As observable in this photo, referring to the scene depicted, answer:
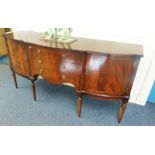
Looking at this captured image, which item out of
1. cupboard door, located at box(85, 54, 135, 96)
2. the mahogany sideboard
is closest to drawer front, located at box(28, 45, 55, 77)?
the mahogany sideboard

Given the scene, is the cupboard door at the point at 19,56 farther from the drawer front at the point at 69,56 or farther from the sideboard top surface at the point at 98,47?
the drawer front at the point at 69,56

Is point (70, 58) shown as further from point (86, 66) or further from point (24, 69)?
point (24, 69)

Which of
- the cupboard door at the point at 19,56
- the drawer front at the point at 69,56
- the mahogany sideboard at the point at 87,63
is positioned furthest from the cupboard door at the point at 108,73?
the cupboard door at the point at 19,56

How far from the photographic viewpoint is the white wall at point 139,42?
1687 mm

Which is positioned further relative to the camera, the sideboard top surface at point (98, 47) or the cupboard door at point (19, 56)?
the cupboard door at point (19, 56)

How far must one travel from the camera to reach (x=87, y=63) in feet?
4.68

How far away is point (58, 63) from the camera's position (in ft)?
5.11

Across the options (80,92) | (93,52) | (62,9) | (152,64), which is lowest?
(80,92)

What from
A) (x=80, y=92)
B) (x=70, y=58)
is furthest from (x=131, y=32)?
(x=80, y=92)

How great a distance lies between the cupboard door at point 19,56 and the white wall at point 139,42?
2.41 feet

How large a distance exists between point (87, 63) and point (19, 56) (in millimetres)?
933

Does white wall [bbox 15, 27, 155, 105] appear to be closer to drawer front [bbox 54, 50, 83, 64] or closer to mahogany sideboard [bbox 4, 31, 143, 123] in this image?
mahogany sideboard [bbox 4, 31, 143, 123]

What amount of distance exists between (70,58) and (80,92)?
0.41 m

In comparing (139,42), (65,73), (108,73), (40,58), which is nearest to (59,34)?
(40,58)
